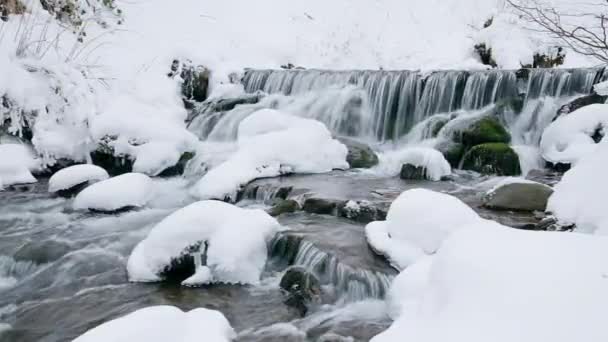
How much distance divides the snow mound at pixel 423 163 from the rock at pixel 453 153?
0.32 m

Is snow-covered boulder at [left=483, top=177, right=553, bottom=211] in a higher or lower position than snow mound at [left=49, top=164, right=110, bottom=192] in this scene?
higher

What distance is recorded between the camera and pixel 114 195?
6.48 meters

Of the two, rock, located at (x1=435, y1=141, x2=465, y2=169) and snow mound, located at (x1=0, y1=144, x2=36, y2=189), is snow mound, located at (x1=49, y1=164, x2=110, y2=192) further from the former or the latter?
rock, located at (x1=435, y1=141, x2=465, y2=169)

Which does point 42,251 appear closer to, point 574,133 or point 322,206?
point 322,206

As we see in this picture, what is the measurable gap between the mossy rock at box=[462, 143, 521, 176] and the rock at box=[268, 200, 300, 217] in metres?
3.20

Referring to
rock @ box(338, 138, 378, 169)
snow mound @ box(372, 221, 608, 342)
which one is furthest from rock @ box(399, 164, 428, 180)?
snow mound @ box(372, 221, 608, 342)

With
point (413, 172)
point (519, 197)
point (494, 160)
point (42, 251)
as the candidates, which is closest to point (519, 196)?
point (519, 197)

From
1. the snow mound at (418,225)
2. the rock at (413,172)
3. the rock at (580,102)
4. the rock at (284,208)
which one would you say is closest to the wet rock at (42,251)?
the rock at (284,208)

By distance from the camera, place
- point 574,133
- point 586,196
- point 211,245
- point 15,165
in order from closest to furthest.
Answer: point 586,196, point 211,245, point 574,133, point 15,165

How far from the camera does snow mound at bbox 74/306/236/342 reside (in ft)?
8.38

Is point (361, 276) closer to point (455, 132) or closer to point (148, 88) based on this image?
point (455, 132)

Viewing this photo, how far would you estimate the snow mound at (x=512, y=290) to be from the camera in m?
1.48

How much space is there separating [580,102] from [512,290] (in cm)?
733

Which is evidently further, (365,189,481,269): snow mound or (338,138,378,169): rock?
(338,138,378,169): rock
